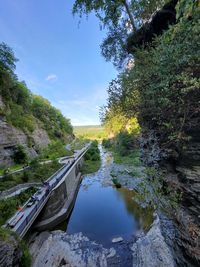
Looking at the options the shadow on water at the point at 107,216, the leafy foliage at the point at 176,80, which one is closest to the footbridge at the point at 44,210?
the shadow on water at the point at 107,216

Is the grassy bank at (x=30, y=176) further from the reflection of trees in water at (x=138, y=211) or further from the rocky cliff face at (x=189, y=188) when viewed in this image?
the rocky cliff face at (x=189, y=188)

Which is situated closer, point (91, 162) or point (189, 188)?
point (189, 188)

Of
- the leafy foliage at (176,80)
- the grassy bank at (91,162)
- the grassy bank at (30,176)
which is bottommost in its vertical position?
the grassy bank at (91,162)

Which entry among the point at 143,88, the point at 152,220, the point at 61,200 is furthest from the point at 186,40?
the point at 61,200

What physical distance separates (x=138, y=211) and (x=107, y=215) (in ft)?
9.12

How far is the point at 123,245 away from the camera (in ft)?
37.2

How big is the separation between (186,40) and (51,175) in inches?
734

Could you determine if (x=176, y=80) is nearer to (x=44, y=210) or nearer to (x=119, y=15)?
(x=119, y=15)

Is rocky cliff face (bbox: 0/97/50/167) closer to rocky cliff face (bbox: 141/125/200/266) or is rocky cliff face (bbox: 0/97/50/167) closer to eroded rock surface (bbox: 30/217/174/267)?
eroded rock surface (bbox: 30/217/174/267)

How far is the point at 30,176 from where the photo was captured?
17.7 m

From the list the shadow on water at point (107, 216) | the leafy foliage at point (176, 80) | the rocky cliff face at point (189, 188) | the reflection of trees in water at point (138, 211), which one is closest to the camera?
the leafy foliage at point (176, 80)

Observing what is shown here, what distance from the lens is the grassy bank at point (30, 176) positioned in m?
15.0

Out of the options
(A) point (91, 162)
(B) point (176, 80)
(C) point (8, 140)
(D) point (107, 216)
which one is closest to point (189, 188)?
(B) point (176, 80)

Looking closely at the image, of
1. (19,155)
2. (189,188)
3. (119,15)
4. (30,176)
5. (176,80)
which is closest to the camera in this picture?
(176,80)
